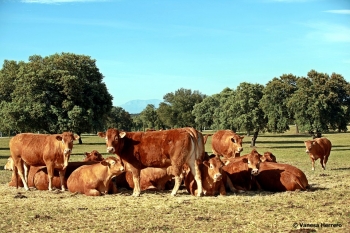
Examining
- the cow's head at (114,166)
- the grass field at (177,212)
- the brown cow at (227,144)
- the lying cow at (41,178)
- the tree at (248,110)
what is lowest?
the grass field at (177,212)

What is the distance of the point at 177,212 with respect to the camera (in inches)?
353

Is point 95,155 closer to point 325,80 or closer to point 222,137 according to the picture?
point 222,137

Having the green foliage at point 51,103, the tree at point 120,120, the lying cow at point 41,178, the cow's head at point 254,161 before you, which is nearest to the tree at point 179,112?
the tree at point 120,120

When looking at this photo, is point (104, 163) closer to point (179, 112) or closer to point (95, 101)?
point (95, 101)

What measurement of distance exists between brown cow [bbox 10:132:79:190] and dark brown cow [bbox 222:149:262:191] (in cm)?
472

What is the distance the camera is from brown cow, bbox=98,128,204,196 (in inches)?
455

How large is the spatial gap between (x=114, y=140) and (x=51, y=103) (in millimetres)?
30497

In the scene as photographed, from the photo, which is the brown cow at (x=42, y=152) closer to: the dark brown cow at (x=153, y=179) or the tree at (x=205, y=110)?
the dark brown cow at (x=153, y=179)

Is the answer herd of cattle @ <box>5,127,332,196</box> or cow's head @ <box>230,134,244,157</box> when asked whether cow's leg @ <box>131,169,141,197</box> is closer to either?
herd of cattle @ <box>5,127,332,196</box>

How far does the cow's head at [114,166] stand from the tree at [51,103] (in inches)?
1115

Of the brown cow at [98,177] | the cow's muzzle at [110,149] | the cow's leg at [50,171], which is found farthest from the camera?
the cow's leg at [50,171]

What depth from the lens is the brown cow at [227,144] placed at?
1692 cm

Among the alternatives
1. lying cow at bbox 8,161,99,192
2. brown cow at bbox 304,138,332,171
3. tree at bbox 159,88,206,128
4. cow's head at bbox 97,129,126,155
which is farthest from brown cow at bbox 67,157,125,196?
tree at bbox 159,88,206,128

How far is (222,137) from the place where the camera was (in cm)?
1814
